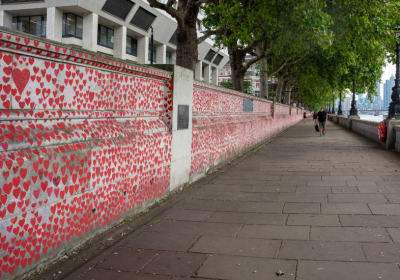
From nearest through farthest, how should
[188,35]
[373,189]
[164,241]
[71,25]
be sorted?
[164,241]
[373,189]
[188,35]
[71,25]

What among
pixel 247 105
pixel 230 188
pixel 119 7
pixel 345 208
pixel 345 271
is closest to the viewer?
pixel 345 271

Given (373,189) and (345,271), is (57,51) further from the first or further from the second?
(373,189)

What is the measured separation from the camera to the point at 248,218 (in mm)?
4953

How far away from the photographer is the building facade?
31.0 m

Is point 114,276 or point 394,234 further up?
point 394,234

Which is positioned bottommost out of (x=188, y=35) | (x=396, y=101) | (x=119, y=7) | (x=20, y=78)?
(x=20, y=78)

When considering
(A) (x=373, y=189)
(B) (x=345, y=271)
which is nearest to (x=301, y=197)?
(A) (x=373, y=189)

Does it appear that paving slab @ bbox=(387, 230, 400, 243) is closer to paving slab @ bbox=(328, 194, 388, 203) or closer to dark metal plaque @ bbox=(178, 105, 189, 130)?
paving slab @ bbox=(328, 194, 388, 203)

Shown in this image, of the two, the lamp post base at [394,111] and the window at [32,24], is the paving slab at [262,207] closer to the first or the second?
the lamp post base at [394,111]

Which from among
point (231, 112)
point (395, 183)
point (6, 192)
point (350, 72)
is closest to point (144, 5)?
point (350, 72)

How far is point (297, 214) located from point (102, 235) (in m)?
2.54

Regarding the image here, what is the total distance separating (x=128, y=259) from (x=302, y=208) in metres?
2.82

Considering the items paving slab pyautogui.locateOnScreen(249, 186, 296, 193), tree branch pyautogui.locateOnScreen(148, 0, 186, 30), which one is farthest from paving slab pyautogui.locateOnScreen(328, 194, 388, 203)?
tree branch pyautogui.locateOnScreen(148, 0, 186, 30)

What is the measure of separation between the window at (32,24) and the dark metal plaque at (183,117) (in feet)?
99.3
